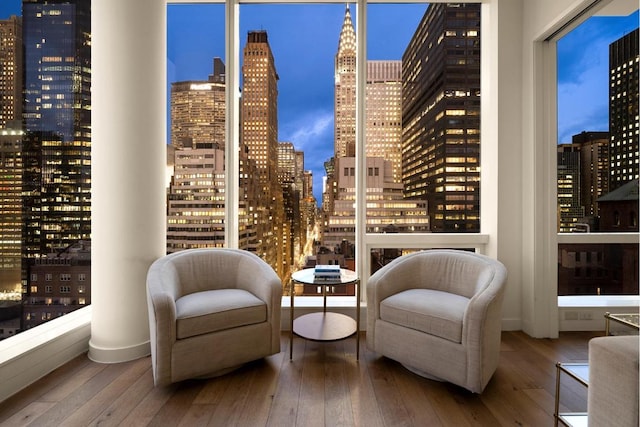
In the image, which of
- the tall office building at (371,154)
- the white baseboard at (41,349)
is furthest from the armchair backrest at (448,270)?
the white baseboard at (41,349)

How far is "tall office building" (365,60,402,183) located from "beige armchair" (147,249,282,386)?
1.70 meters

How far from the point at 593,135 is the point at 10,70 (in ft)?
16.2

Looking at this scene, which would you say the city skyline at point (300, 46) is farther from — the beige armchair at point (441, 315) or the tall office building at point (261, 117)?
the beige armchair at point (441, 315)

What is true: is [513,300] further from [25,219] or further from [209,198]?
[25,219]

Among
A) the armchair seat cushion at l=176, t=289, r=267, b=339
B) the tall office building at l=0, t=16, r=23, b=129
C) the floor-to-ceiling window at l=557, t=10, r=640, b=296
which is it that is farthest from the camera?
the floor-to-ceiling window at l=557, t=10, r=640, b=296

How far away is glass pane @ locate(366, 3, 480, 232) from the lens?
10.8ft

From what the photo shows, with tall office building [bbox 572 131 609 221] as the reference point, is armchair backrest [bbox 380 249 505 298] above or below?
below

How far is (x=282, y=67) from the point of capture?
338 centimetres

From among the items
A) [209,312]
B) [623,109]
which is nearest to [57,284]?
[209,312]

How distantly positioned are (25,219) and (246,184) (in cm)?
178

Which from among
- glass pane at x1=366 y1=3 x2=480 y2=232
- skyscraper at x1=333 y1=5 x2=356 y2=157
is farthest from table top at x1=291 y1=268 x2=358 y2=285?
skyscraper at x1=333 y1=5 x2=356 y2=157

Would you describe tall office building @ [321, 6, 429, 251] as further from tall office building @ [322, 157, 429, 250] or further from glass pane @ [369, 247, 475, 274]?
glass pane @ [369, 247, 475, 274]

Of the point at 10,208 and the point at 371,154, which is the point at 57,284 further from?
the point at 371,154

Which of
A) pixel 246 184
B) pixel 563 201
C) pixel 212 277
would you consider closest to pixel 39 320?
pixel 212 277
